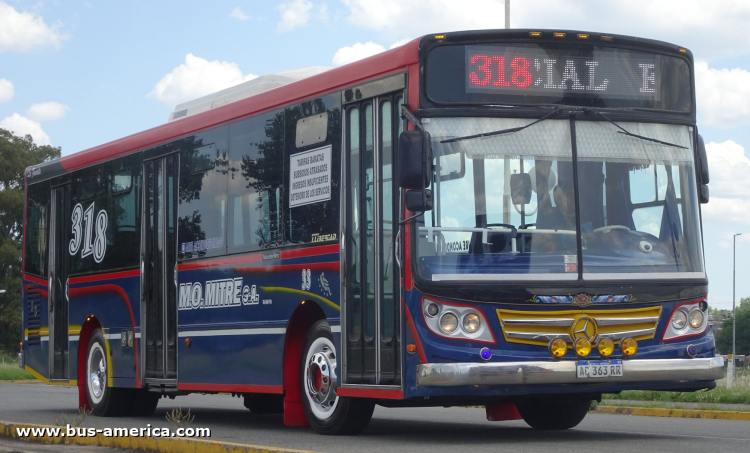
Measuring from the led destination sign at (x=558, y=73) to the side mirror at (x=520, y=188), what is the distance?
76 centimetres

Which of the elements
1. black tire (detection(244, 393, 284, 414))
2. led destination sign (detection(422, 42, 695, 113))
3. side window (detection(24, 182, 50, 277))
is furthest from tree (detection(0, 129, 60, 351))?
led destination sign (detection(422, 42, 695, 113))

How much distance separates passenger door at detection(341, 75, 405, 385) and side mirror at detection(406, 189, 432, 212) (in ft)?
1.78

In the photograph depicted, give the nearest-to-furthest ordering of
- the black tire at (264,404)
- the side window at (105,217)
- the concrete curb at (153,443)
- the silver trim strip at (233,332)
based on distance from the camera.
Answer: the concrete curb at (153,443)
the silver trim strip at (233,332)
the side window at (105,217)
the black tire at (264,404)

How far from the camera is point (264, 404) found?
17.0m

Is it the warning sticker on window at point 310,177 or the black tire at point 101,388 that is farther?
the black tire at point 101,388

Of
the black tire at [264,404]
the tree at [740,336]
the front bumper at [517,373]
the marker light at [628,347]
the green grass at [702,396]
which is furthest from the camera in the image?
the tree at [740,336]

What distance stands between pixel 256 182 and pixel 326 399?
→ 264 cm

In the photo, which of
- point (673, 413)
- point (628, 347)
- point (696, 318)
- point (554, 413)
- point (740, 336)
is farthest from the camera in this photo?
point (740, 336)

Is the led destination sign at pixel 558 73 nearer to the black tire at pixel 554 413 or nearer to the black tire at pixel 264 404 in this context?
the black tire at pixel 554 413

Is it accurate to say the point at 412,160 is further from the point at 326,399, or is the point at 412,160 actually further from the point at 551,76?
the point at 326,399

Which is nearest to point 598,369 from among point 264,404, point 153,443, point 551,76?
point 551,76

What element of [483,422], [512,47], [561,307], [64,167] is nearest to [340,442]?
[561,307]

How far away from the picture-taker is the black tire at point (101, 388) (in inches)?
663

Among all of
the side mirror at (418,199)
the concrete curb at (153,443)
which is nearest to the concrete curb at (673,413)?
the side mirror at (418,199)
